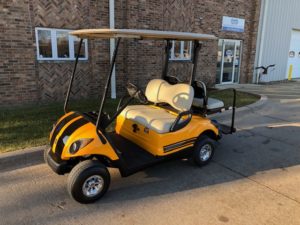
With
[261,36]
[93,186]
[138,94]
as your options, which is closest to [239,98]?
[261,36]

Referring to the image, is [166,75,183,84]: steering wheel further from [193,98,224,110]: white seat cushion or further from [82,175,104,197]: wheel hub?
[82,175,104,197]: wheel hub

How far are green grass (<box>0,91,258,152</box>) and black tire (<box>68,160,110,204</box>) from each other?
5.54ft

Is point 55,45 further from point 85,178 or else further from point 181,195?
point 181,195

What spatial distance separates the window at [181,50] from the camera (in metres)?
9.81

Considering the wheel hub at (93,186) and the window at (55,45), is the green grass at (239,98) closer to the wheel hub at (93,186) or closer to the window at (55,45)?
Result: the window at (55,45)

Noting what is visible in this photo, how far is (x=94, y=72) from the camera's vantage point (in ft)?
26.0

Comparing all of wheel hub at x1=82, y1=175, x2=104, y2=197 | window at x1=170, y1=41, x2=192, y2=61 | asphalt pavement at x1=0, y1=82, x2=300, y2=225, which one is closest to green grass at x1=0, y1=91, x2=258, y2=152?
asphalt pavement at x1=0, y1=82, x2=300, y2=225

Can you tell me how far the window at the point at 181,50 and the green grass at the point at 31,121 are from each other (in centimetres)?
279

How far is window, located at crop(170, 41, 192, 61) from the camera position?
981 centimetres

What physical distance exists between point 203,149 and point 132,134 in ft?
3.56

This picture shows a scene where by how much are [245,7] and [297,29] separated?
4.46m

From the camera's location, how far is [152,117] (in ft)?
12.2

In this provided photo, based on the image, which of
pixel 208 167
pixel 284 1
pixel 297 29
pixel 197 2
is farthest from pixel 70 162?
pixel 297 29

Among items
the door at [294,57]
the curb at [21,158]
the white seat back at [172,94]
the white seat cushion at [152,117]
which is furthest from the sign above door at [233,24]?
the curb at [21,158]
